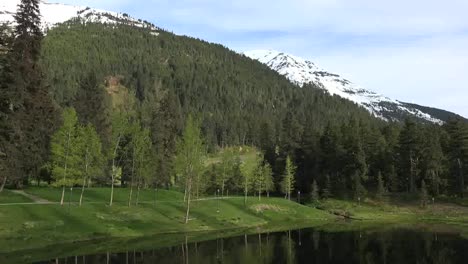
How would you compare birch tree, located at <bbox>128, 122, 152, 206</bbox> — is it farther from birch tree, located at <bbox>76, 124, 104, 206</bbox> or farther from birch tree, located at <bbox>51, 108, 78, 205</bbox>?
birch tree, located at <bbox>51, 108, 78, 205</bbox>

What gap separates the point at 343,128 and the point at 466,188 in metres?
41.2

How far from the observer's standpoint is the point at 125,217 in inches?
3059

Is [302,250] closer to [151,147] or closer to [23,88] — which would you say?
[23,88]

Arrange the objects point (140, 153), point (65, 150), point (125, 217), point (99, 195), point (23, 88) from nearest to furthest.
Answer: point (23, 88), point (65, 150), point (125, 217), point (140, 153), point (99, 195)

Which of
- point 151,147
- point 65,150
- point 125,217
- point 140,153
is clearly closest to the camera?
point 65,150

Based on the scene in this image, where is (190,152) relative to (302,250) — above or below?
above

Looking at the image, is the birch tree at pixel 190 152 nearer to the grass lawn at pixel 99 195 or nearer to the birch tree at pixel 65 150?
the grass lawn at pixel 99 195

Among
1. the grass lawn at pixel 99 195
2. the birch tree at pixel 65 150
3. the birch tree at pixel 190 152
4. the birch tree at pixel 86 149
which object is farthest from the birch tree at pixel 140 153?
the birch tree at pixel 65 150

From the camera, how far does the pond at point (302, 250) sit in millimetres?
53375

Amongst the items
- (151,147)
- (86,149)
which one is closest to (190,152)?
(86,149)

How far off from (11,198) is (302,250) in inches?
1819

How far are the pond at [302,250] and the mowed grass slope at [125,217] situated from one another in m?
7.89

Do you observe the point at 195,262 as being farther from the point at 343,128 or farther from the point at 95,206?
the point at 343,128

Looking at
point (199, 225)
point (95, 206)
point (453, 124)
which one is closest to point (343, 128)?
point (453, 124)
